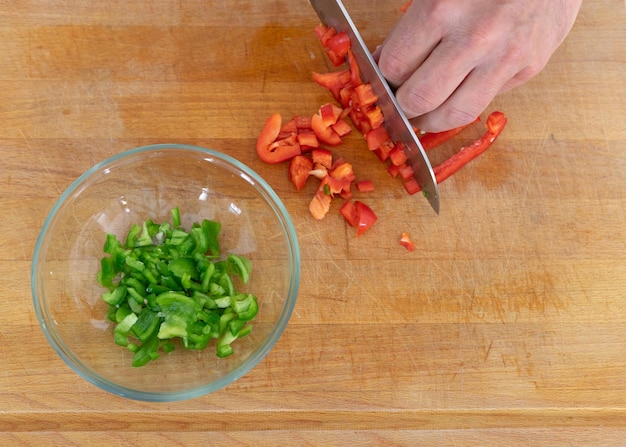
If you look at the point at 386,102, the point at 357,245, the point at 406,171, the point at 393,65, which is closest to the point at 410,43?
the point at 393,65

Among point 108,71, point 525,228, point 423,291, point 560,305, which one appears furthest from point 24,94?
point 560,305

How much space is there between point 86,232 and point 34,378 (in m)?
0.50

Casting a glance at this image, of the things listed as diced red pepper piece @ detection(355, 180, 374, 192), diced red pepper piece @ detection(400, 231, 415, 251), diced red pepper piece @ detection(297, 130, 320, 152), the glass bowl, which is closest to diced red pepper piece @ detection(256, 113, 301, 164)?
diced red pepper piece @ detection(297, 130, 320, 152)

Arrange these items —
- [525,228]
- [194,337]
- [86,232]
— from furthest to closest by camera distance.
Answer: [525,228] → [86,232] → [194,337]

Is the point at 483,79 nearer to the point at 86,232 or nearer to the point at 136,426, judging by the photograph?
the point at 86,232

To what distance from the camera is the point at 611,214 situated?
8.20 feet

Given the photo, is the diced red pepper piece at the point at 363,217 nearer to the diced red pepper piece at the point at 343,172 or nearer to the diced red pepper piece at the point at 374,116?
Result: the diced red pepper piece at the point at 343,172

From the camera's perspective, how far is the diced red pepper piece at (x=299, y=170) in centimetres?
242

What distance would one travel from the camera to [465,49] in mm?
2125

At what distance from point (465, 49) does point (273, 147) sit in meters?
0.74

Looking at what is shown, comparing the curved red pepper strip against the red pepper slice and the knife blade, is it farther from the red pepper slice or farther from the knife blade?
the red pepper slice

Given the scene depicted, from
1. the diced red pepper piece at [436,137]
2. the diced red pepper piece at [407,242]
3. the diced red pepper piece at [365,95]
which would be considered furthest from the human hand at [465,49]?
the diced red pepper piece at [407,242]

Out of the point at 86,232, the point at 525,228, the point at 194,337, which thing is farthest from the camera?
the point at 525,228

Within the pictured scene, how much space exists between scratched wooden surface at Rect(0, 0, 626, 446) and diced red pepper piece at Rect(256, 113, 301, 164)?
58 millimetres
